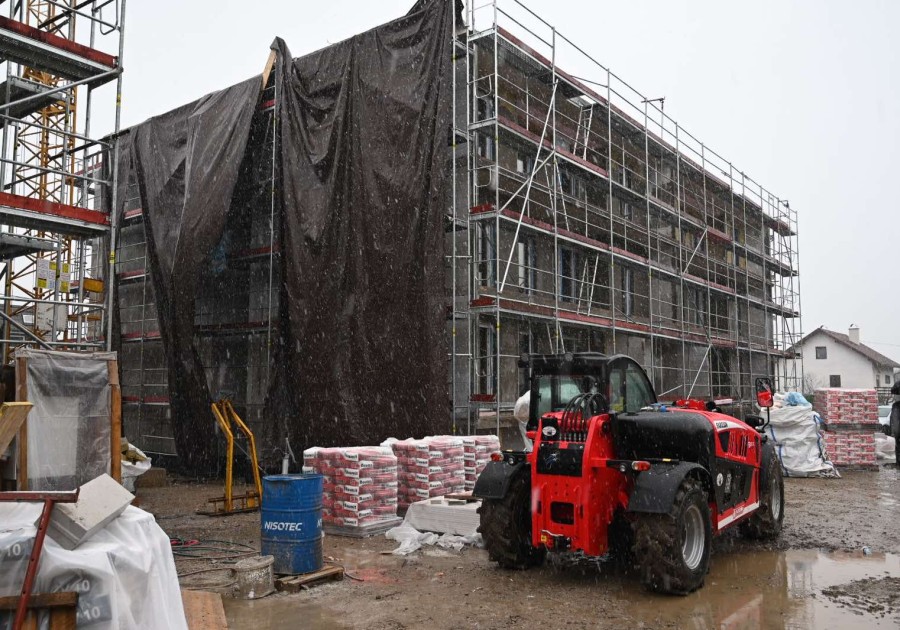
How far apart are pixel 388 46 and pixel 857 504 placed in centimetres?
1086

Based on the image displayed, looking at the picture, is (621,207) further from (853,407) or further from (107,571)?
(107,571)

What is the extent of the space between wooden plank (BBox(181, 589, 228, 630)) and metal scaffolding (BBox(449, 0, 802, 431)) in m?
7.75

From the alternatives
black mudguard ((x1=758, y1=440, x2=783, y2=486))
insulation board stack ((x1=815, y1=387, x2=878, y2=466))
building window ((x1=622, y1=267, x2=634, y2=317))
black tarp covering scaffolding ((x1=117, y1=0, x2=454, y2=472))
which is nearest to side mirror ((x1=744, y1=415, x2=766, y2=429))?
black mudguard ((x1=758, y1=440, x2=783, y2=486))

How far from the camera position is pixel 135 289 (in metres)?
18.1

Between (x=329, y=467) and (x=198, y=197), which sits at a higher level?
(x=198, y=197)

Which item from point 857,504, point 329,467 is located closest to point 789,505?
point 857,504

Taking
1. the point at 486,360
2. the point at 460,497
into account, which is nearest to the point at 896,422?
the point at 486,360

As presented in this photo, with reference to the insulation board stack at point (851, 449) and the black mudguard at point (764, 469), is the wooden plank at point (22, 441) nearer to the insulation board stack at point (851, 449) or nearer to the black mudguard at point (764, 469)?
the black mudguard at point (764, 469)

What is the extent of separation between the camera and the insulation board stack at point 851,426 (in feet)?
54.6

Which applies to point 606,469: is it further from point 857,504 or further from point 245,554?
point 857,504

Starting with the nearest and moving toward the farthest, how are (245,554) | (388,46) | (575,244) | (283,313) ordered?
1. (245,554)
2. (283,313)
3. (388,46)
4. (575,244)

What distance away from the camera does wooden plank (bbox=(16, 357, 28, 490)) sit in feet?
24.1

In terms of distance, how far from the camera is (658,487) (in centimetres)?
613

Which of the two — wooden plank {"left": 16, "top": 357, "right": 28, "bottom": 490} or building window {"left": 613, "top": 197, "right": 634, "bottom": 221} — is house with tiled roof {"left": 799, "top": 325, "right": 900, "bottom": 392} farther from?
wooden plank {"left": 16, "top": 357, "right": 28, "bottom": 490}
